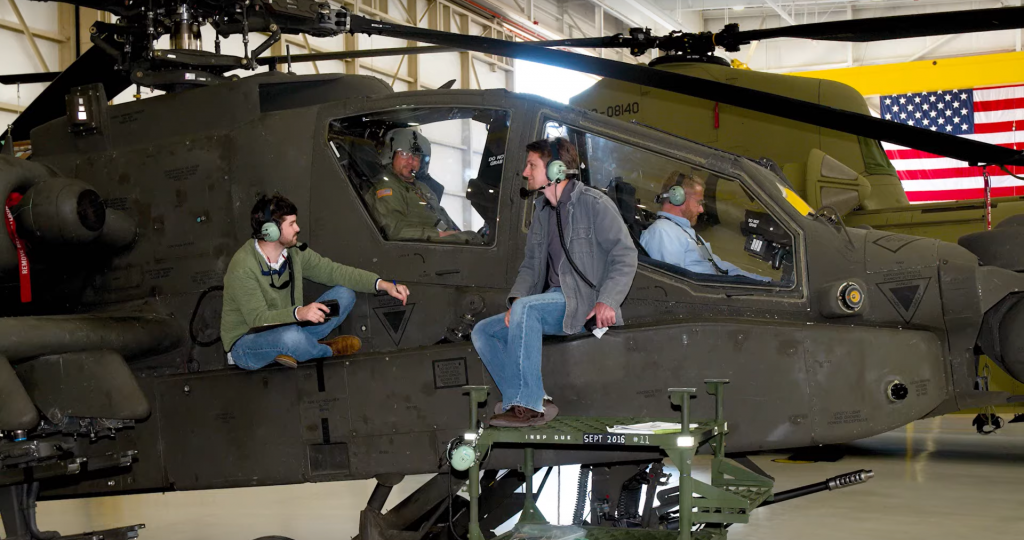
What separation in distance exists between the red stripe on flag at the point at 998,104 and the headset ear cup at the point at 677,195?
1303cm

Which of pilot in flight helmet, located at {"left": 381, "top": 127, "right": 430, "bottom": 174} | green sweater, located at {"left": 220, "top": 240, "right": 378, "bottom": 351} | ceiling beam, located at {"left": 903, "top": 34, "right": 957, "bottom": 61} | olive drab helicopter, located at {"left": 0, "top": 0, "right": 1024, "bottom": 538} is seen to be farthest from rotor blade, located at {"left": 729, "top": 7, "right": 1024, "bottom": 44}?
ceiling beam, located at {"left": 903, "top": 34, "right": 957, "bottom": 61}

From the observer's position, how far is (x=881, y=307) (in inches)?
182

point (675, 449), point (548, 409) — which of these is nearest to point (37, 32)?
point (548, 409)

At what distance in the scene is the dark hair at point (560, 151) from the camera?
14.8 ft

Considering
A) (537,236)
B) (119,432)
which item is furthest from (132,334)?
(537,236)

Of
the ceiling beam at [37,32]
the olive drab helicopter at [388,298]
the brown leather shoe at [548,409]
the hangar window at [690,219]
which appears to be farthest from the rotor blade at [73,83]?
the ceiling beam at [37,32]

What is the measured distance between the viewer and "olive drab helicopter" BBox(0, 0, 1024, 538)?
442 centimetres

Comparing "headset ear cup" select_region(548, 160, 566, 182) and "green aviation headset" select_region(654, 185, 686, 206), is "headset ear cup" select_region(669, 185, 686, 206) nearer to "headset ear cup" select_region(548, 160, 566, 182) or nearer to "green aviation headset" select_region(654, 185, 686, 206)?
"green aviation headset" select_region(654, 185, 686, 206)

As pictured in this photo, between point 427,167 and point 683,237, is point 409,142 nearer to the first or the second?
point 427,167

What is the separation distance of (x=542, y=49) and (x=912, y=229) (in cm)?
486

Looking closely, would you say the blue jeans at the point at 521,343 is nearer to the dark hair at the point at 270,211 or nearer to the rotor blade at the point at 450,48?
the dark hair at the point at 270,211

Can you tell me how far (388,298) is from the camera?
16.4 ft

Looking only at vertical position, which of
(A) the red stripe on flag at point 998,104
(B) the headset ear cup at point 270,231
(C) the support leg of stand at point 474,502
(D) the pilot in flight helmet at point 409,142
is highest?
(A) the red stripe on flag at point 998,104

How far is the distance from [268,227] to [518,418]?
1.54 meters
